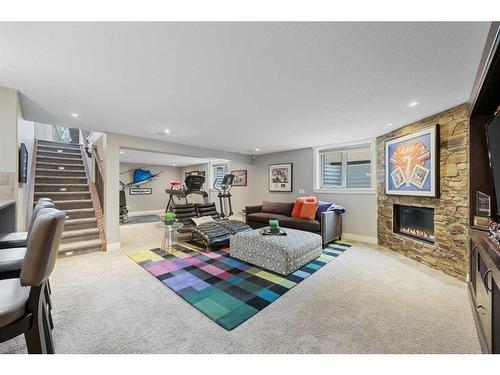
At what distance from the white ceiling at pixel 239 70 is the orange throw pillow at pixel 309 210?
6.26 feet

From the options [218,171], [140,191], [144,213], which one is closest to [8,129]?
[218,171]

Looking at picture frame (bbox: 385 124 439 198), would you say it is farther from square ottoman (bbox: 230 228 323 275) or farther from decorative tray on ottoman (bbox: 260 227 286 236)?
decorative tray on ottoman (bbox: 260 227 286 236)

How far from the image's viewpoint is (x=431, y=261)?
3.00 m

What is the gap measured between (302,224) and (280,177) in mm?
2112

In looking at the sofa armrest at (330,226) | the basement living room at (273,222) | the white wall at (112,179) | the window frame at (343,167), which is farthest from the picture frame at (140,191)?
the sofa armrest at (330,226)

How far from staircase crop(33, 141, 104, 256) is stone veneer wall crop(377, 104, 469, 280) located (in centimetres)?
540

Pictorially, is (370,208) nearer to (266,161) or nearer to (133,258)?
(266,161)

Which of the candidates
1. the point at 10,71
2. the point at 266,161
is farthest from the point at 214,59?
the point at 266,161

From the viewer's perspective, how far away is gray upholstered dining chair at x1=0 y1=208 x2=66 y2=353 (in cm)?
96

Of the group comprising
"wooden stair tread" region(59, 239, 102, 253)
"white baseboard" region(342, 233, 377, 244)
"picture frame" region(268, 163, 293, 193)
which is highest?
"picture frame" region(268, 163, 293, 193)

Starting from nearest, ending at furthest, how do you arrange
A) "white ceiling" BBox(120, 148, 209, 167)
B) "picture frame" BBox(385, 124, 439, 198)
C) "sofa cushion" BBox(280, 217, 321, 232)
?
"picture frame" BBox(385, 124, 439, 198) → "sofa cushion" BBox(280, 217, 321, 232) → "white ceiling" BBox(120, 148, 209, 167)

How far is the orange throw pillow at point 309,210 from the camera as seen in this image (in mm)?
4461

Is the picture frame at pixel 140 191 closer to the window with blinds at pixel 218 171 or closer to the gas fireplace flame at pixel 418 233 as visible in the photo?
the window with blinds at pixel 218 171

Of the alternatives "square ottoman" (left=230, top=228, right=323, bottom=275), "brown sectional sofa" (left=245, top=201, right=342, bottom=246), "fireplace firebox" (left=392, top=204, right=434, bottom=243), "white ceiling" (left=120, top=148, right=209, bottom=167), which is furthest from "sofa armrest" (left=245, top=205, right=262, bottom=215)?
"fireplace firebox" (left=392, top=204, right=434, bottom=243)
